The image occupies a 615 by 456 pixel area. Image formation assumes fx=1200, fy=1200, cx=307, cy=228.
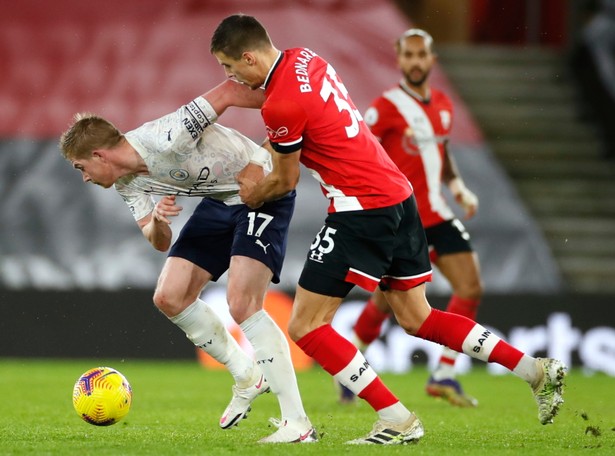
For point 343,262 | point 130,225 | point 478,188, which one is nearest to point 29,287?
point 130,225

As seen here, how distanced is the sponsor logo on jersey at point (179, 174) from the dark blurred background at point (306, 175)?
226 inches

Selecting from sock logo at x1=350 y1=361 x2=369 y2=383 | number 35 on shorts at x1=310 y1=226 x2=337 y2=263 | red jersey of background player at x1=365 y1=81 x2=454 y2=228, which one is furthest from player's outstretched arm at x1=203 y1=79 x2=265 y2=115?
red jersey of background player at x1=365 y1=81 x2=454 y2=228

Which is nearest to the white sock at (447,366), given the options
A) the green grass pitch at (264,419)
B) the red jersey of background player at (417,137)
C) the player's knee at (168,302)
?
the green grass pitch at (264,419)

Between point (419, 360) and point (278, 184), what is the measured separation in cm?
643

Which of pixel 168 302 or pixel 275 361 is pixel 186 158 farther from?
pixel 275 361

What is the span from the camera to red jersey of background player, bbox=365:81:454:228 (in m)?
8.06

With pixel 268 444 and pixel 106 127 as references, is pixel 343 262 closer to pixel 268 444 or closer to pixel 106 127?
pixel 268 444

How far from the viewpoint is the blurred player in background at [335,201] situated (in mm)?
5234

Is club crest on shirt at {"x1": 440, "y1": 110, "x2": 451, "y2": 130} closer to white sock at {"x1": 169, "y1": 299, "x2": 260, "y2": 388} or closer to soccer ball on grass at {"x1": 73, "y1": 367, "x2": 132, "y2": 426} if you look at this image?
white sock at {"x1": 169, "y1": 299, "x2": 260, "y2": 388}

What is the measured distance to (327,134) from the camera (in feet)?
17.4

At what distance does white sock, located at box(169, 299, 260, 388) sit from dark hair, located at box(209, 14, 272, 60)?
5.01ft

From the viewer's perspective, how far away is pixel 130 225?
12.6m

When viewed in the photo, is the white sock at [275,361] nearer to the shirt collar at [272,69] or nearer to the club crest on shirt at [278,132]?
the club crest on shirt at [278,132]

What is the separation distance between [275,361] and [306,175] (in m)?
7.28
